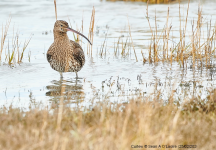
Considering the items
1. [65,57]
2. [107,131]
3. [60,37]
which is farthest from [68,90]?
[107,131]

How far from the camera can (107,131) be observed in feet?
13.8

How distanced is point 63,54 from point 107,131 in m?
4.98

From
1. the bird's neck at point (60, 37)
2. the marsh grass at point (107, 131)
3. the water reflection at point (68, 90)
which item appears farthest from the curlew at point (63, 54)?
the marsh grass at point (107, 131)

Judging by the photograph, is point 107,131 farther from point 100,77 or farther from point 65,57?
point 100,77

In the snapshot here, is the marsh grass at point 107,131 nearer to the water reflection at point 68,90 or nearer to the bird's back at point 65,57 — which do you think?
the water reflection at point 68,90

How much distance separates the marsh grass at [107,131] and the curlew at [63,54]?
3.61 metres

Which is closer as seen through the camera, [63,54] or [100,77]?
[63,54]

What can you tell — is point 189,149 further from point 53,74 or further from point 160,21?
point 160,21

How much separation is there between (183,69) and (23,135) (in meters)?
6.23

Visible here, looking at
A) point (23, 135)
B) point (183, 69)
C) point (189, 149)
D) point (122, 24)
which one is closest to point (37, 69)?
point (183, 69)

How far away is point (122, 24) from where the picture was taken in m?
18.6

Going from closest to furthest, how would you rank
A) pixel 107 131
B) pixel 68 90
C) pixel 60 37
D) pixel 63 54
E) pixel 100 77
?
pixel 107 131 → pixel 68 90 → pixel 63 54 → pixel 60 37 → pixel 100 77

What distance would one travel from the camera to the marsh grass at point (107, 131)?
3.91 m

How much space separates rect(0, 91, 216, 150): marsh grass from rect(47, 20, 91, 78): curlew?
3606 mm
